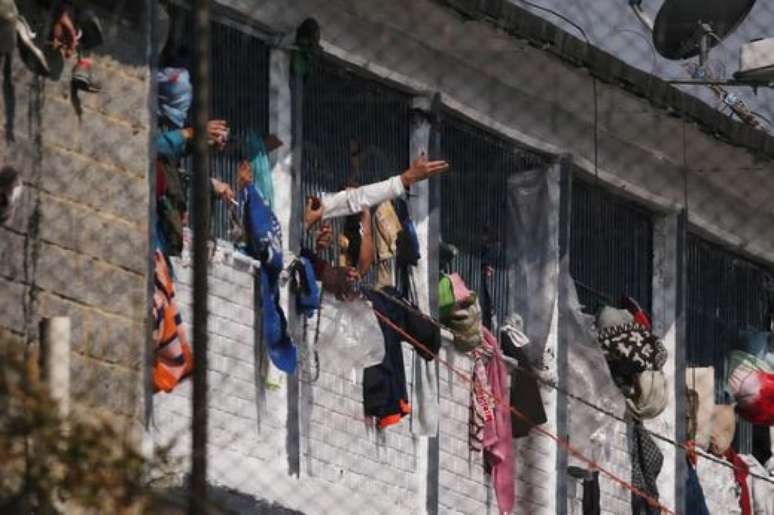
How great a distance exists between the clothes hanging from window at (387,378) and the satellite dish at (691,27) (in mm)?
2340

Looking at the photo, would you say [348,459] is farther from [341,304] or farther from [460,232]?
[460,232]

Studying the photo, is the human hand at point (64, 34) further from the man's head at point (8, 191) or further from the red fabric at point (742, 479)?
the red fabric at point (742, 479)

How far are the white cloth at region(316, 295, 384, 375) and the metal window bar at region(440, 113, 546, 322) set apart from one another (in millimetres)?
1073

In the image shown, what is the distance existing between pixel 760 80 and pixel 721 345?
7.27ft

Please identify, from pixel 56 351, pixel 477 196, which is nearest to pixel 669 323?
pixel 477 196

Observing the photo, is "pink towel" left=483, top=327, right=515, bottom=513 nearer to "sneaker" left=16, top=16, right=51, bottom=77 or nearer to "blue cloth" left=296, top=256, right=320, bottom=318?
"blue cloth" left=296, top=256, right=320, bottom=318

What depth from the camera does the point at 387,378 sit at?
13.0m

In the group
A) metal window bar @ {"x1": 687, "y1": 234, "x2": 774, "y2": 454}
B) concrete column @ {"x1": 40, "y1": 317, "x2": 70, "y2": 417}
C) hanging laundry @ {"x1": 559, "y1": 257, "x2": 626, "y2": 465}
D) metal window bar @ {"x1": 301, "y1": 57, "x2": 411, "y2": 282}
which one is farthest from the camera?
metal window bar @ {"x1": 687, "y1": 234, "x2": 774, "y2": 454}

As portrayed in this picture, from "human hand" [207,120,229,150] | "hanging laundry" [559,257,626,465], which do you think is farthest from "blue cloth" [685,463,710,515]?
"human hand" [207,120,229,150]

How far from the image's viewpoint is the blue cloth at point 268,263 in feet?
39.6

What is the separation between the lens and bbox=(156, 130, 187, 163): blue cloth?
1124 centimetres

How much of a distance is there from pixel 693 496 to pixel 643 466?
0.50m

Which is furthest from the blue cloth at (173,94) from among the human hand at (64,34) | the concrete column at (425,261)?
the concrete column at (425,261)

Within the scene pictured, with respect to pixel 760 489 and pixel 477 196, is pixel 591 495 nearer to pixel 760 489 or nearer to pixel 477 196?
pixel 477 196
